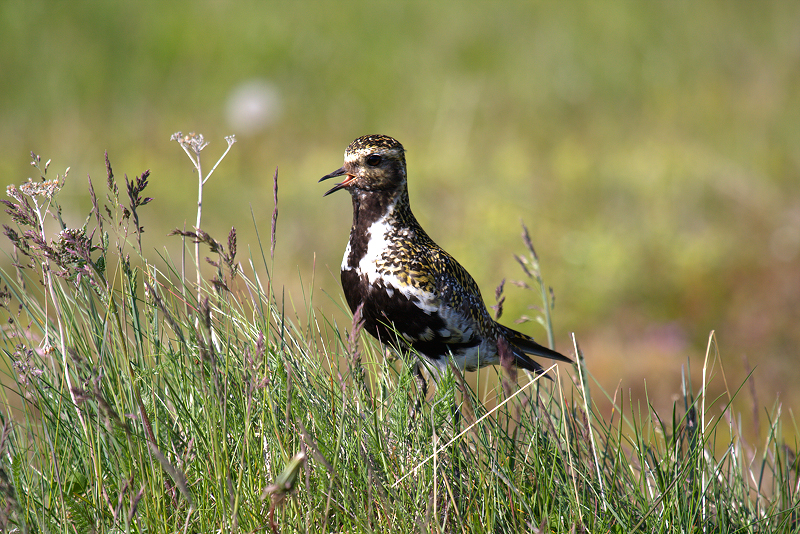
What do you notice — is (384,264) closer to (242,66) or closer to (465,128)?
(465,128)

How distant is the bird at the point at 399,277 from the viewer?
2.91 metres

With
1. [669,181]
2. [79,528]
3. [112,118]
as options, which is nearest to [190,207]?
[112,118]

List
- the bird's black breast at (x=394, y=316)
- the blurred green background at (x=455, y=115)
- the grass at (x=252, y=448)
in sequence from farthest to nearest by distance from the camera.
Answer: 1. the blurred green background at (x=455, y=115)
2. the bird's black breast at (x=394, y=316)
3. the grass at (x=252, y=448)

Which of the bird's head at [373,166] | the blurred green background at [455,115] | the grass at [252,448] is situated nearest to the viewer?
the grass at [252,448]

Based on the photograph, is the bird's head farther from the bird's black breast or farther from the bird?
the bird's black breast

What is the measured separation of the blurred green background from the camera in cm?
958

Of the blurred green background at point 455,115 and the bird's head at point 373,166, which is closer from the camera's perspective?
the bird's head at point 373,166

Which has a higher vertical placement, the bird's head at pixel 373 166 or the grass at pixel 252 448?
the bird's head at pixel 373 166

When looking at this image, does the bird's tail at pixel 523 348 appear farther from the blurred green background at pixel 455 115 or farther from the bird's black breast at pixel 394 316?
the blurred green background at pixel 455 115

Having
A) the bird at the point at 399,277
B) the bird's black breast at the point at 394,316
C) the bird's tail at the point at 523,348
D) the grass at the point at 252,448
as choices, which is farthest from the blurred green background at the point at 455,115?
the grass at the point at 252,448

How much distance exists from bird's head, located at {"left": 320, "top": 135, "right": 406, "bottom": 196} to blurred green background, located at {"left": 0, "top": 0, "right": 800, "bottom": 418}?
599cm

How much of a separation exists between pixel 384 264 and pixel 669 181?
8346 mm

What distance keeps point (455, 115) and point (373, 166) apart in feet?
29.8

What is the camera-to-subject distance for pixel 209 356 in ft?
5.62
